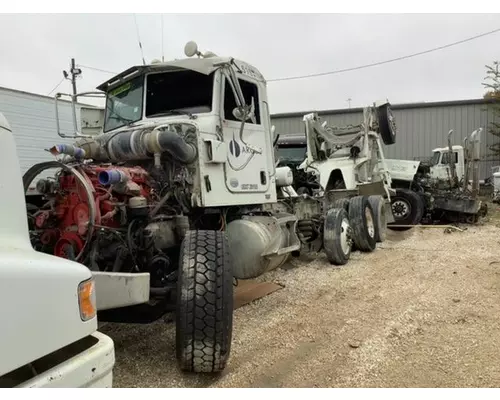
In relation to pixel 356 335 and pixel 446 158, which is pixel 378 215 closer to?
Result: pixel 356 335

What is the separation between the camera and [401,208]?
42.1ft

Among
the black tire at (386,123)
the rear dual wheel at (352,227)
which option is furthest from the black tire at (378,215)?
the black tire at (386,123)

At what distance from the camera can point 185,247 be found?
11.1ft

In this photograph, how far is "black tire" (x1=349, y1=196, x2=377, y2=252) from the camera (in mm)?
7781

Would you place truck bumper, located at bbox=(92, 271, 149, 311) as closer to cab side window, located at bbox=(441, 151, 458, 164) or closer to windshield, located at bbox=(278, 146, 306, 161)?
windshield, located at bbox=(278, 146, 306, 161)

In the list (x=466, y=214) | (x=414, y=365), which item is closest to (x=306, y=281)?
(x=414, y=365)

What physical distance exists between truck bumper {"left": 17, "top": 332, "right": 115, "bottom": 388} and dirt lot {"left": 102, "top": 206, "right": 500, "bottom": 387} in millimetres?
1264

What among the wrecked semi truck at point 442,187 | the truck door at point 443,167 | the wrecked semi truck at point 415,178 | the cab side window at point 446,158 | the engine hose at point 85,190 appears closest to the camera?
the engine hose at point 85,190

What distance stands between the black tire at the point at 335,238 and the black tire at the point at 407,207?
18.6 ft

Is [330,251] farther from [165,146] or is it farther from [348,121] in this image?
[348,121]

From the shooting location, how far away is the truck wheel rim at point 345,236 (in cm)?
712

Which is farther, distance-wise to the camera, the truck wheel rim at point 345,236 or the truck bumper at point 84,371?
the truck wheel rim at point 345,236

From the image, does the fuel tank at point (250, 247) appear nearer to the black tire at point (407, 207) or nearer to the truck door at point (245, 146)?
the truck door at point (245, 146)

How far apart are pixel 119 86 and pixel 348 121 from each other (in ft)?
70.0
